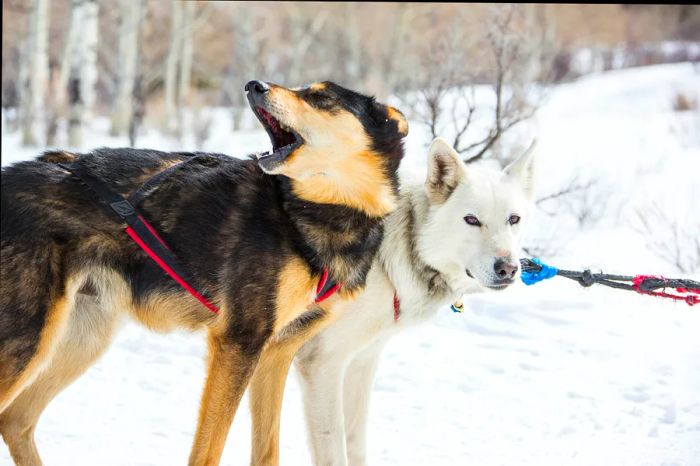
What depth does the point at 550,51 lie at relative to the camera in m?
15.4

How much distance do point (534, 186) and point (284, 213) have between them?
4.17 ft

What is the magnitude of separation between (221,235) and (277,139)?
0.44 m

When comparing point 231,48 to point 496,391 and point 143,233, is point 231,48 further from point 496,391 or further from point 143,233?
point 143,233

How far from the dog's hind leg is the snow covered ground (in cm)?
30

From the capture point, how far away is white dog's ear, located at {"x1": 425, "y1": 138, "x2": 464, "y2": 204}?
3424 mm

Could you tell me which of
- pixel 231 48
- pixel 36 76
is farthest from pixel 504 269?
pixel 231 48

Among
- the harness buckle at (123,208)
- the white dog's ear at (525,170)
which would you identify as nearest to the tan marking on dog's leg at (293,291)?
the harness buckle at (123,208)

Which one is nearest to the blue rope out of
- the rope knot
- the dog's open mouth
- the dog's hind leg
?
the rope knot

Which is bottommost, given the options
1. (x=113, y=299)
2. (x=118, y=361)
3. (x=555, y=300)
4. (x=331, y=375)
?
(x=118, y=361)

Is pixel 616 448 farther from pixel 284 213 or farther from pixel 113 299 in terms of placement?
pixel 113 299

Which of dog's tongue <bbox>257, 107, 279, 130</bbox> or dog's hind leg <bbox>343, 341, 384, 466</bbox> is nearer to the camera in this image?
dog's tongue <bbox>257, 107, 279, 130</bbox>

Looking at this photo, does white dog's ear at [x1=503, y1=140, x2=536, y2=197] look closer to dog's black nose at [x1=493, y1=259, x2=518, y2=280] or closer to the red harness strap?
dog's black nose at [x1=493, y1=259, x2=518, y2=280]

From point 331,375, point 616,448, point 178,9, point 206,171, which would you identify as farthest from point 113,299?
point 178,9

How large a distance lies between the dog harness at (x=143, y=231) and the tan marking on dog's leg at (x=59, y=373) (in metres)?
0.51
